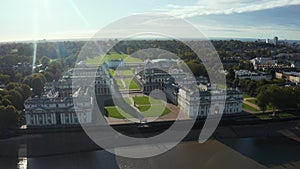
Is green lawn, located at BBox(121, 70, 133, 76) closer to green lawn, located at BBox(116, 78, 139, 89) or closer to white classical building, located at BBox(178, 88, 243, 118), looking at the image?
green lawn, located at BBox(116, 78, 139, 89)

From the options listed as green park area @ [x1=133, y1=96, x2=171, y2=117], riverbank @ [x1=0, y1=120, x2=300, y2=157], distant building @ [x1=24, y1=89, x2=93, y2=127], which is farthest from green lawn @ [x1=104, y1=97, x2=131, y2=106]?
riverbank @ [x1=0, y1=120, x2=300, y2=157]

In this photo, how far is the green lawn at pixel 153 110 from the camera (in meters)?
21.5

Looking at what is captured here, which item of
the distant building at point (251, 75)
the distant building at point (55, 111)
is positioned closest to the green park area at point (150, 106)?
the distant building at point (55, 111)

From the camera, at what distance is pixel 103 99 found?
26.1 meters

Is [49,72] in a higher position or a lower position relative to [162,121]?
higher

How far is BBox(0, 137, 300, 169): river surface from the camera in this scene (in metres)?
14.4

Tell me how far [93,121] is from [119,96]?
24.4ft

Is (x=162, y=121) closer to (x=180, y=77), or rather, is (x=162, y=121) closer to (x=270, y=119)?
(x=270, y=119)

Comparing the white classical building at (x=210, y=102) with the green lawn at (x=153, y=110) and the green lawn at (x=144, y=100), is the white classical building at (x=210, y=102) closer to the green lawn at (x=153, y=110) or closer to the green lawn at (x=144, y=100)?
the green lawn at (x=153, y=110)

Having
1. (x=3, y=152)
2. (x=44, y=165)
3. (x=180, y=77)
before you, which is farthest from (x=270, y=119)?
(x=3, y=152)

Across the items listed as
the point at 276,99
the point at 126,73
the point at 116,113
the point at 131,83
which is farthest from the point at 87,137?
the point at 126,73

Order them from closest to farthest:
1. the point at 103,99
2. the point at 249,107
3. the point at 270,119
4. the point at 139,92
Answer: the point at 270,119
the point at 249,107
the point at 103,99
the point at 139,92

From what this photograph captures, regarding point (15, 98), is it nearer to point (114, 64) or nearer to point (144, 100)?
point (144, 100)

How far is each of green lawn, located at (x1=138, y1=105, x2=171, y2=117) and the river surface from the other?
4818 mm
